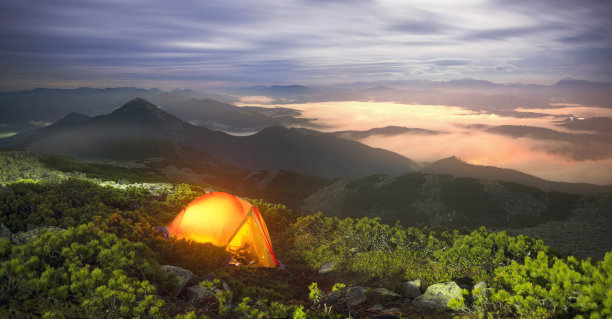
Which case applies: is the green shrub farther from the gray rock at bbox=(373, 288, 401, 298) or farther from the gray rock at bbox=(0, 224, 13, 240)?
the gray rock at bbox=(373, 288, 401, 298)

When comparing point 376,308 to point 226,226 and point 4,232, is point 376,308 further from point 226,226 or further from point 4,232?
point 4,232

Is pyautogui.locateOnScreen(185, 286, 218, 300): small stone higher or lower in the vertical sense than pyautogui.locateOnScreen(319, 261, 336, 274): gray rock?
higher

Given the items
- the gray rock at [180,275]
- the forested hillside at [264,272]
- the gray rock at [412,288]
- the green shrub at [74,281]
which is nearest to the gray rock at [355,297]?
the forested hillside at [264,272]

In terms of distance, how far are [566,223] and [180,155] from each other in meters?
171

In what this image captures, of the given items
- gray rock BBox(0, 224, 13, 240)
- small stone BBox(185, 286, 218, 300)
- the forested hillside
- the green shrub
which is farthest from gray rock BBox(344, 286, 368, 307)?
gray rock BBox(0, 224, 13, 240)

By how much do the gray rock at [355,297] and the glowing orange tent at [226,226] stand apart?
5.48 metres

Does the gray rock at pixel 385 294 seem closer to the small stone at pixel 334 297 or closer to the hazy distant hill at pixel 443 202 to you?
the small stone at pixel 334 297

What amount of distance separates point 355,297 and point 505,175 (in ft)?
607

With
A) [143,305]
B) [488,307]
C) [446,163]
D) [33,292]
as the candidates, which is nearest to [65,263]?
[33,292]

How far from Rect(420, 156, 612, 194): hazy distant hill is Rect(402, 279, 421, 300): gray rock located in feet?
512

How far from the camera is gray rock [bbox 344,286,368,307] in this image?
9689 mm

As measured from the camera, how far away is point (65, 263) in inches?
309

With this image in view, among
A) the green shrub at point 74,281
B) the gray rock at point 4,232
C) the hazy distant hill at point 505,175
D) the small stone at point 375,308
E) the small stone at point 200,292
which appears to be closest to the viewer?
the green shrub at point 74,281

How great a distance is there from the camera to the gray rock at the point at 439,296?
10.0m
